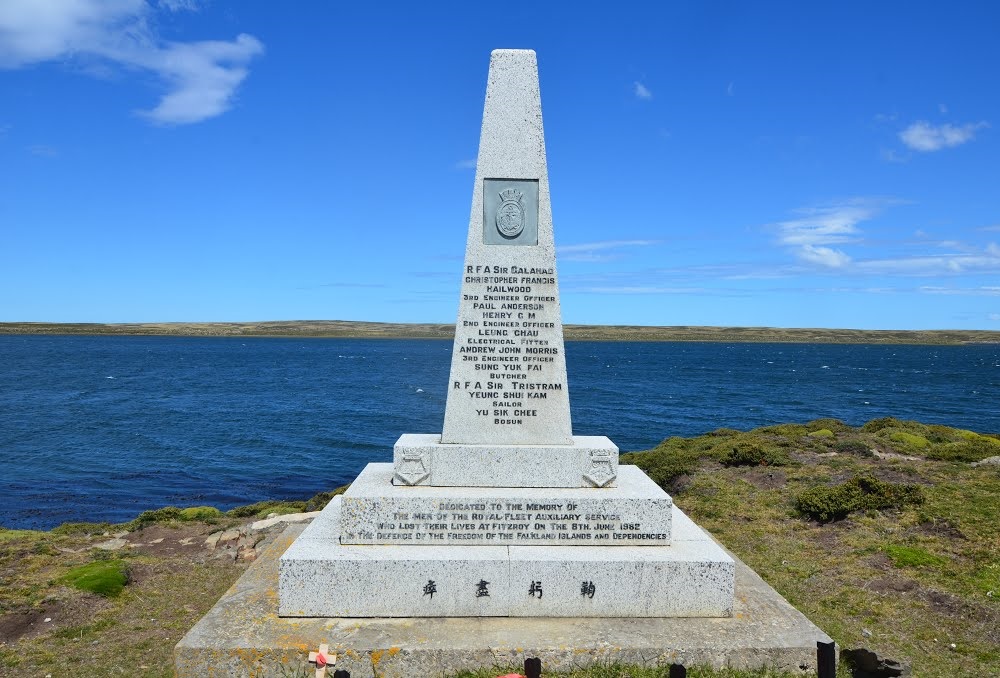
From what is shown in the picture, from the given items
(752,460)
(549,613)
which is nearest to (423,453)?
(549,613)

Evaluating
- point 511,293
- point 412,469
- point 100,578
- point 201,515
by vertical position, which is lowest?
point 201,515

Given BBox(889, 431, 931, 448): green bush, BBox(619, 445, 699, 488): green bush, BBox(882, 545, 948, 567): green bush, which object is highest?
BBox(889, 431, 931, 448): green bush

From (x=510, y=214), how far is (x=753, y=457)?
1078cm

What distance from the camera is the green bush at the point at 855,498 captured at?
1081 centimetres

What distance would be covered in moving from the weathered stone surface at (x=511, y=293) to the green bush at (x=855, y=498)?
628cm

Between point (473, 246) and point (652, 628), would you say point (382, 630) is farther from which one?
point (473, 246)

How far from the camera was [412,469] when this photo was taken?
6.73 metres

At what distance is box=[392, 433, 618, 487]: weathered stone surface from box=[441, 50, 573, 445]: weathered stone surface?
25 cm

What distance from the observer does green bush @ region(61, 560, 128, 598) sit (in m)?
8.38

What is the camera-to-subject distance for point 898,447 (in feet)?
53.5

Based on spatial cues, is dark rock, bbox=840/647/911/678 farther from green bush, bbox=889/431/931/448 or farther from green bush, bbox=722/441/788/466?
green bush, bbox=889/431/931/448

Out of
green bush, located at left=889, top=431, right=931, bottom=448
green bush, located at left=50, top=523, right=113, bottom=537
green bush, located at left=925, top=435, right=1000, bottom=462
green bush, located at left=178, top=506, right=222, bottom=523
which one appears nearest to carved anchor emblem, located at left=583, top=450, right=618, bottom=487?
green bush, located at left=178, top=506, right=222, bottom=523

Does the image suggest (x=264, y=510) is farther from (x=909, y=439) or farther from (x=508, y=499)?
(x=909, y=439)

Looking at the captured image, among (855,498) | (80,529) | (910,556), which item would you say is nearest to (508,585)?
(910,556)
